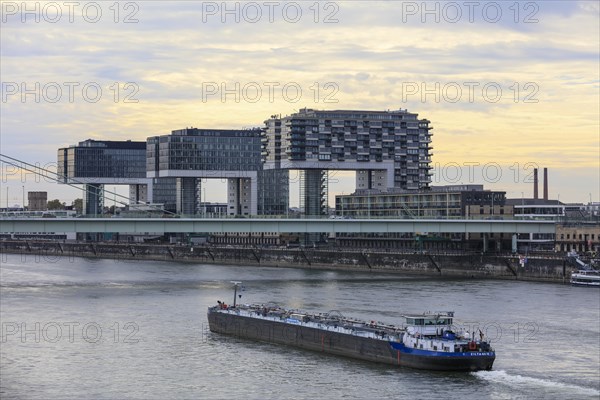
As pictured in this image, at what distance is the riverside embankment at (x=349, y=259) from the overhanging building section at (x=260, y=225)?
395cm

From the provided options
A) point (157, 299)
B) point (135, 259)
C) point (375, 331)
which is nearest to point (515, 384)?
point (375, 331)

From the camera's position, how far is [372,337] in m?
53.8

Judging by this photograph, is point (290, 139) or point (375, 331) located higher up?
point (290, 139)

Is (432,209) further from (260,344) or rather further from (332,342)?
(332,342)

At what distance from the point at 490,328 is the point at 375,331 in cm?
1049

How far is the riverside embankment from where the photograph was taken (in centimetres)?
10262

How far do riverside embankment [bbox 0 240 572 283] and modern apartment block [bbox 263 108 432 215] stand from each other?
1859 cm

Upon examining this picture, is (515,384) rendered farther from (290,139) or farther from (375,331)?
(290,139)

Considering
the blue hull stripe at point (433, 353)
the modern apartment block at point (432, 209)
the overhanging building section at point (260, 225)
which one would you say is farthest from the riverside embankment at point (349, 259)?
the blue hull stripe at point (433, 353)

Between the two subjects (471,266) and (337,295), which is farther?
(471,266)

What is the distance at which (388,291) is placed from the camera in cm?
8688

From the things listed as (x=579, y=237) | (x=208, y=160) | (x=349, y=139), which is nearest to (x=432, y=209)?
(x=349, y=139)

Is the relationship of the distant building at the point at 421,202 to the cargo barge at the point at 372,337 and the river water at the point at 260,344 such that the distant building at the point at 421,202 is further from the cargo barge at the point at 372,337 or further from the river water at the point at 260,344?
the cargo barge at the point at 372,337

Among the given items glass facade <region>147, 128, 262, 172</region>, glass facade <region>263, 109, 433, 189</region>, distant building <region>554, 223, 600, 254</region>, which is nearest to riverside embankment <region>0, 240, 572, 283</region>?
distant building <region>554, 223, 600, 254</region>
